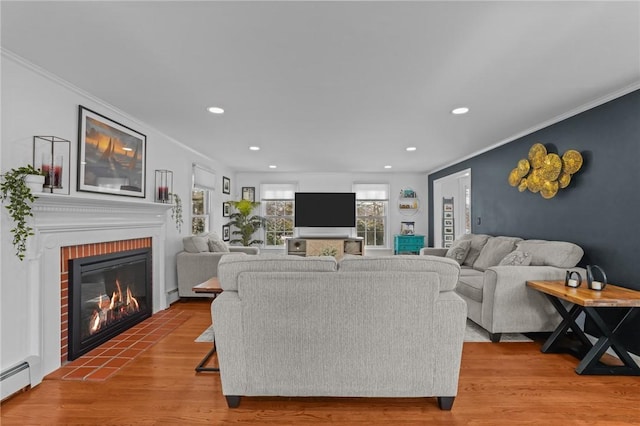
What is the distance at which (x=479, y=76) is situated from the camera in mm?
2535

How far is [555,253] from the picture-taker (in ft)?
11.1

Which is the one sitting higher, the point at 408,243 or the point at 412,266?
the point at 412,266

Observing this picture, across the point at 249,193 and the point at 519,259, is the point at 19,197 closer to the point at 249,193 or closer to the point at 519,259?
the point at 519,259

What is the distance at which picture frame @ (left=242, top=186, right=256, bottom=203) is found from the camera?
7.88 meters

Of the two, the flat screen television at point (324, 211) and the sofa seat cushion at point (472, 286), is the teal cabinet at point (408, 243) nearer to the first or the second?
the flat screen television at point (324, 211)

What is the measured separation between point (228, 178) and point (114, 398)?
18.1ft

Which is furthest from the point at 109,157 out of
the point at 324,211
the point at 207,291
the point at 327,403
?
the point at 324,211

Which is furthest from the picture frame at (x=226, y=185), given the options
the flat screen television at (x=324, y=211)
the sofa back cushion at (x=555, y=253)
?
the sofa back cushion at (x=555, y=253)

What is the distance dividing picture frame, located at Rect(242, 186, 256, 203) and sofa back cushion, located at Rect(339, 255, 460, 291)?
6.13 meters

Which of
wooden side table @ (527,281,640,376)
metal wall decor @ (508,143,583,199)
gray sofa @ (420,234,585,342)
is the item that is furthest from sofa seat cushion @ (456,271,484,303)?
metal wall decor @ (508,143,583,199)

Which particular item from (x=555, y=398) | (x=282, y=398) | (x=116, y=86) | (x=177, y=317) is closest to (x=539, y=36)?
(x=555, y=398)

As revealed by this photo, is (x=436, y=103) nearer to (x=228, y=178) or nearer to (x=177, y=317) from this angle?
(x=177, y=317)

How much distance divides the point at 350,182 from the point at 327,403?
6173mm

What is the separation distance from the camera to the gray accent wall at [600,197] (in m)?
2.83
